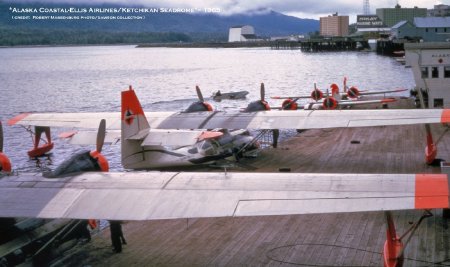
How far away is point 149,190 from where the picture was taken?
9.66m

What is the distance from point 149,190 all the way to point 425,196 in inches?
183

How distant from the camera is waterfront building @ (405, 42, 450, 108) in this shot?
1192 inches

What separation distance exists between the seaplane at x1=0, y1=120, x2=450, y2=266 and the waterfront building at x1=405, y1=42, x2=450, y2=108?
22319 mm

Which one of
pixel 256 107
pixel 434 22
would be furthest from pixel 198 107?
pixel 434 22

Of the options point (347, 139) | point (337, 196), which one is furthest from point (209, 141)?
point (337, 196)

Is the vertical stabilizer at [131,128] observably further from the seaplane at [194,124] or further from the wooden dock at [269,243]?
the wooden dock at [269,243]

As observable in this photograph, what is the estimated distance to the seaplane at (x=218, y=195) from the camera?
793cm

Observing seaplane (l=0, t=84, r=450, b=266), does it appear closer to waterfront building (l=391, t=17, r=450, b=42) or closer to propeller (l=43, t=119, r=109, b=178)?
propeller (l=43, t=119, r=109, b=178)

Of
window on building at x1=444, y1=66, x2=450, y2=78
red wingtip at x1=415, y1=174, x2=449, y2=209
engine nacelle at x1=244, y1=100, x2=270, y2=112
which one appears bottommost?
engine nacelle at x1=244, y1=100, x2=270, y2=112

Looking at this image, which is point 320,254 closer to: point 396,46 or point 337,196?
point 337,196

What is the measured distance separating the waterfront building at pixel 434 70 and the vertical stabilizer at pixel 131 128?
1744 cm

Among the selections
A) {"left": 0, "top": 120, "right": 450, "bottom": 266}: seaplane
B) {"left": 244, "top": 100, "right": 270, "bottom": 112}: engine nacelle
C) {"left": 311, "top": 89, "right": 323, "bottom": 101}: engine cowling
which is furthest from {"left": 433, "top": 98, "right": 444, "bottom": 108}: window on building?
{"left": 0, "top": 120, "right": 450, "bottom": 266}: seaplane

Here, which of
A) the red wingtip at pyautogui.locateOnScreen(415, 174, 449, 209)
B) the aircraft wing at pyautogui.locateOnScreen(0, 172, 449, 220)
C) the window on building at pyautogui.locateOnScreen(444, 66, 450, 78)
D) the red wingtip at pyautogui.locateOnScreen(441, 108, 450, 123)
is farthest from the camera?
the window on building at pyautogui.locateOnScreen(444, 66, 450, 78)

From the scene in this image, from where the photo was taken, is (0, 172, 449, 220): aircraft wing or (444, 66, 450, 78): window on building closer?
(0, 172, 449, 220): aircraft wing
